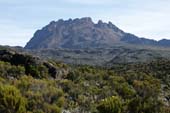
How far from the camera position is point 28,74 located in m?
90.6

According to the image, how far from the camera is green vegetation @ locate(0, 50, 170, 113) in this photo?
63.4 m

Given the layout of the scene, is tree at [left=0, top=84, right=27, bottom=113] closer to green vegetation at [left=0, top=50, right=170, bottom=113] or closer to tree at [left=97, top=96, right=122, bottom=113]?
green vegetation at [left=0, top=50, right=170, bottom=113]

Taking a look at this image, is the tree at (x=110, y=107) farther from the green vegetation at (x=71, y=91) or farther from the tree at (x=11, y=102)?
the tree at (x=11, y=102)

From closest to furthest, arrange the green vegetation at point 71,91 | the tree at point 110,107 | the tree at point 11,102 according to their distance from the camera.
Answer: the tree at point 11,102
the green vegetation at point 71,91
the tree at point 110,107

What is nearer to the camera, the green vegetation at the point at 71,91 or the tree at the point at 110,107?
the green vegetation at the point at 71,91

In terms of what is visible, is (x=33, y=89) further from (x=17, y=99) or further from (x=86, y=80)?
(x=86, y=80)

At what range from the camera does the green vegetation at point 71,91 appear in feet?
208

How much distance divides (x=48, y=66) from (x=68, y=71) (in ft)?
22.5

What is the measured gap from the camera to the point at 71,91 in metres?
80.8

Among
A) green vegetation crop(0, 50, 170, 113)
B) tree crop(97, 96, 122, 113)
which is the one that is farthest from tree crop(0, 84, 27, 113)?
tree crop(97, 96, 122, 113)

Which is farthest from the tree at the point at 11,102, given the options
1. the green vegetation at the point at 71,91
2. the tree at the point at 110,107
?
the tree at the point at 110,107

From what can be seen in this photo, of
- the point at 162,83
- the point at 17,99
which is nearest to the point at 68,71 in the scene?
the point at 162,83

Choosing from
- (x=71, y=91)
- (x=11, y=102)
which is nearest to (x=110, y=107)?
(x=11, y=102)

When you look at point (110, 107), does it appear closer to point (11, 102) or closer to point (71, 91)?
point (11, 102)
